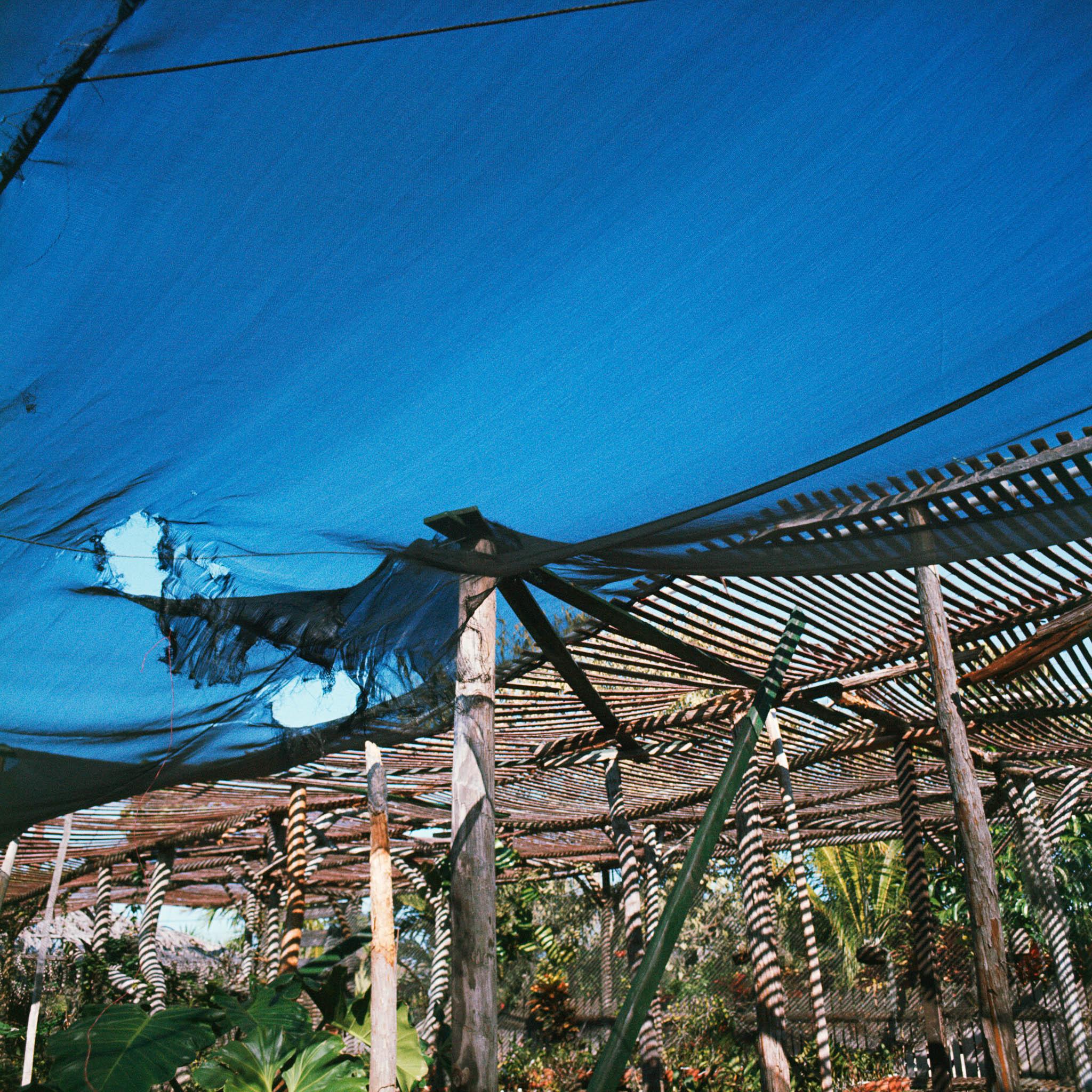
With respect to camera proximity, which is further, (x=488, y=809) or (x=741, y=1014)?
(x=741, y=1014)

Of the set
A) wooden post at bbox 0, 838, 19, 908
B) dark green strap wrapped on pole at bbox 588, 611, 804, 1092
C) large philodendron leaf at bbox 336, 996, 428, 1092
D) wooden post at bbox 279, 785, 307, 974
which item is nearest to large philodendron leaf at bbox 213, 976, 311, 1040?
large philodendron leaf at bbox 336, 996, 428, 1092

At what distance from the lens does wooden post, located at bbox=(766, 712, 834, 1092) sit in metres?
4.75

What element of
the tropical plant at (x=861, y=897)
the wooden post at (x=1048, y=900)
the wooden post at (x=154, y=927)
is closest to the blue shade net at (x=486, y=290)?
the wooden post at (x=1048, y=900)

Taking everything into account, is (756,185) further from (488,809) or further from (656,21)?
(488,809)

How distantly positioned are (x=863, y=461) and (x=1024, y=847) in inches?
216

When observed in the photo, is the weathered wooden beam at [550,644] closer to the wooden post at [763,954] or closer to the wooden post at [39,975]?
the wooden post at [763,954]

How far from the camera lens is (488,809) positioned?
9.69 feet

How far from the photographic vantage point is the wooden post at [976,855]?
3.92 m

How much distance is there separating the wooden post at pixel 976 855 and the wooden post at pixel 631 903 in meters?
1.87

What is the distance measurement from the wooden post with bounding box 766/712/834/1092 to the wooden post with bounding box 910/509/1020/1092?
78 cm

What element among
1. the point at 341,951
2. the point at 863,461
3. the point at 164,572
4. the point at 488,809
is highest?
the point at 863,461

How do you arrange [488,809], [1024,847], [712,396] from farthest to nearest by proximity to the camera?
Result: [1024,847] → [488,809] → [712,396]

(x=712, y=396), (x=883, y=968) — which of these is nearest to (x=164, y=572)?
(x=712, y=396)

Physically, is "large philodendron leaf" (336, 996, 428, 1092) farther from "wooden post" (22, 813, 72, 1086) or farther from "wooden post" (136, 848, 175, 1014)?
"wooden post" (136, 848, 175, 1014)
